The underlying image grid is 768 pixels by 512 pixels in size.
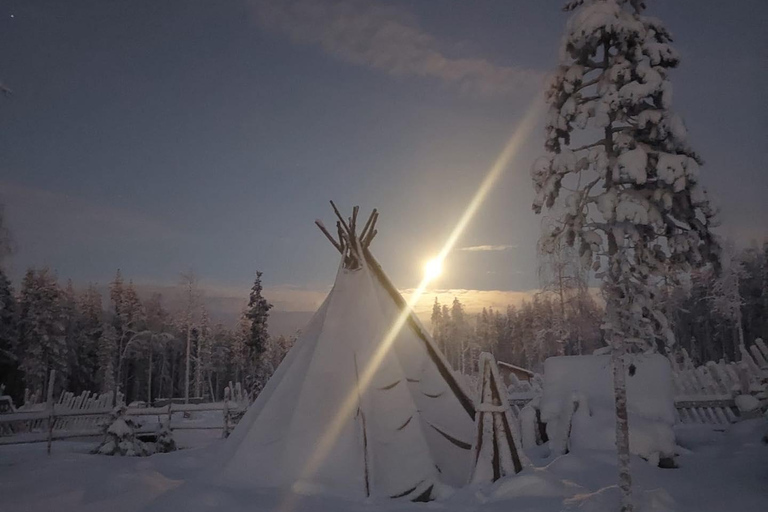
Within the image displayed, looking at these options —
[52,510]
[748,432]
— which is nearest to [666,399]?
[748,432]

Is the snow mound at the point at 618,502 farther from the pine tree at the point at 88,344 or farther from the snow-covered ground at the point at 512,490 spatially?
the pine tree at the point at 88,344

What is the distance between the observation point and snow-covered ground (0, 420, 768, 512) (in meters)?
8.63

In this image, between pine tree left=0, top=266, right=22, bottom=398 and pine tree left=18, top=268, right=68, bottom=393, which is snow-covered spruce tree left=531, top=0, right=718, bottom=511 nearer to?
pine tree left=0, top=266, right=22, bottom=398

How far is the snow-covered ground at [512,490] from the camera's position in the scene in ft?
28.3

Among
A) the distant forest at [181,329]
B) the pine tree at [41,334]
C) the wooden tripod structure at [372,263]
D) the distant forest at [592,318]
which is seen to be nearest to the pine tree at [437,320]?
the distant forest at [592,318]

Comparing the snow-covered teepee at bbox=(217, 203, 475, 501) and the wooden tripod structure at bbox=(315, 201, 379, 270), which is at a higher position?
the wooden tripod structure at bbox=(315, 201, 379, 270)

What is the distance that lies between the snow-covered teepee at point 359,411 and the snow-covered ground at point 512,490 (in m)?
0.58

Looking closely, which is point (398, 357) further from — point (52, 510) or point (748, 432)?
point (748, 432)

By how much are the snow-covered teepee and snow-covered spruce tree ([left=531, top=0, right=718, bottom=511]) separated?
4.25 meters

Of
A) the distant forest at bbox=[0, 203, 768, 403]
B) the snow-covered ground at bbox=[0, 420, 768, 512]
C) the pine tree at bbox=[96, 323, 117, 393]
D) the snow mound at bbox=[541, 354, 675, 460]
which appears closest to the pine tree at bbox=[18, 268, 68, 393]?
the distant forest at bbox=[0, 203, 768, 403]

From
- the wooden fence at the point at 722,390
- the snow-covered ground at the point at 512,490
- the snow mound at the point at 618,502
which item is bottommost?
the snow-covered ground at the point at 512,490

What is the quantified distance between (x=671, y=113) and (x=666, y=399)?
669 cm

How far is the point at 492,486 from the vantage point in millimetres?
9664

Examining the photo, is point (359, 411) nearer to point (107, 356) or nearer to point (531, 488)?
point (531, 488)
